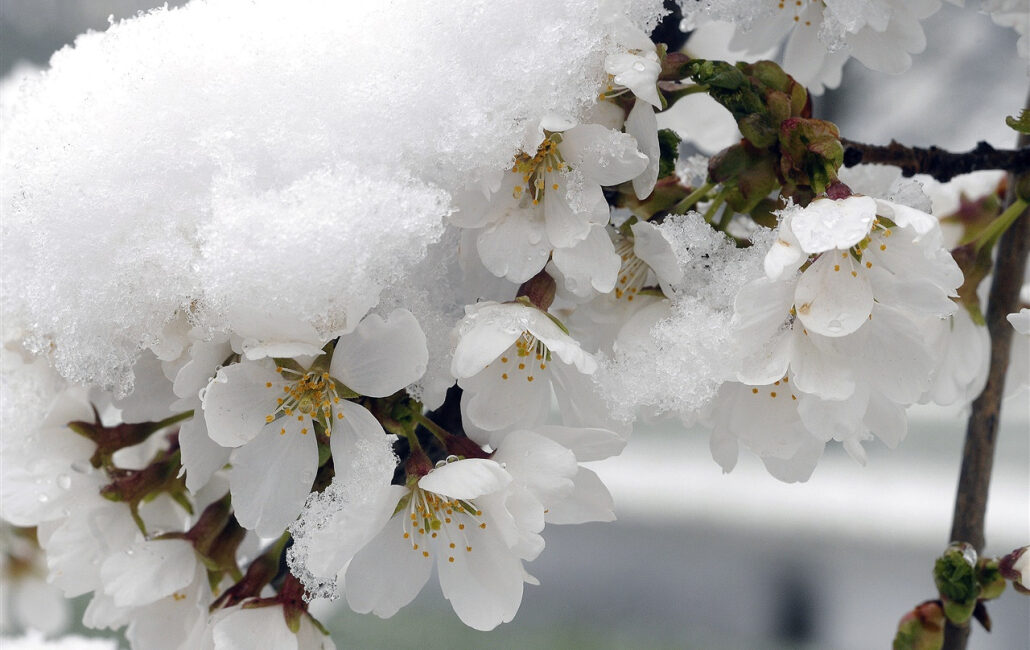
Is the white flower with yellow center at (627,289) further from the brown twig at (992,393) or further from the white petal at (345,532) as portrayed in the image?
the brown twig at (992,393)

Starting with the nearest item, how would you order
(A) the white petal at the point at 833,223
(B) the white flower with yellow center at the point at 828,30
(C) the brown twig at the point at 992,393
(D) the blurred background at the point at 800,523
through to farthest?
(A) the white petal at the point at 833,223
(B) the white flower with yellow center at the point at 828,30
(C) the brown twig at the point at 992,393
(D) the blurred background at the point at 800,523

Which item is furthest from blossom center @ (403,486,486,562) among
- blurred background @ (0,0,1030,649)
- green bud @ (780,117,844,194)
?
blurred background @ (0,0,1030,649)

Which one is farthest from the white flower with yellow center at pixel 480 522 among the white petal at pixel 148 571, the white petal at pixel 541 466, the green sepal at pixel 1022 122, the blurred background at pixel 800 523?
the blurred background at pixel 800 523

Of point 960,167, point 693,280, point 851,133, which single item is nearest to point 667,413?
point 693,280

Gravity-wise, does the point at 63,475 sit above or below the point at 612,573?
above

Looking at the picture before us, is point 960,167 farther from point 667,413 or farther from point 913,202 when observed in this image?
point 667,413

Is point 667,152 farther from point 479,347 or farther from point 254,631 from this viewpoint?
point 254,631
